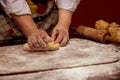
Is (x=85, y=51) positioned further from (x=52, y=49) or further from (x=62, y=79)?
(x=62, y=79)

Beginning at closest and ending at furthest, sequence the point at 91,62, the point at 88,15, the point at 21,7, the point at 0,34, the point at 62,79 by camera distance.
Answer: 1. the point at 62,79
2. the point at 91,62
3. the point at 21,7
4. the point at 0,34
5. the point at 88,15

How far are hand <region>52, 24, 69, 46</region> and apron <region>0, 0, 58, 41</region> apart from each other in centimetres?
16

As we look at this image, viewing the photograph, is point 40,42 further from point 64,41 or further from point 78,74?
point 78,74

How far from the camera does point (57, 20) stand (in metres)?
1.35

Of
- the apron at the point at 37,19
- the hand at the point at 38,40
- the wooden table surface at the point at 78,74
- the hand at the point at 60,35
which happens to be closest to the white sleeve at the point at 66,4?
the apron at the point at 37,19

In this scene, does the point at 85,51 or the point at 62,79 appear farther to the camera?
the point at 85,51

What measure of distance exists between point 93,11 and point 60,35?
84 cm

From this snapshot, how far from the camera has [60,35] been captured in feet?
3.69

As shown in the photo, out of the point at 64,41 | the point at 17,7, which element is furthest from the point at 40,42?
the point at 17,7

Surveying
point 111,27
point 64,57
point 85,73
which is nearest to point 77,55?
point 64,57

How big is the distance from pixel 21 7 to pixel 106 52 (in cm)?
43

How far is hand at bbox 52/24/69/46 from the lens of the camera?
110 cm

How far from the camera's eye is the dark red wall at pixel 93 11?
1.89 m

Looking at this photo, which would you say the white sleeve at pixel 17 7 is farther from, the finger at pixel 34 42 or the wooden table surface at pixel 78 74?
the wooden table surface at pixel 78 74
